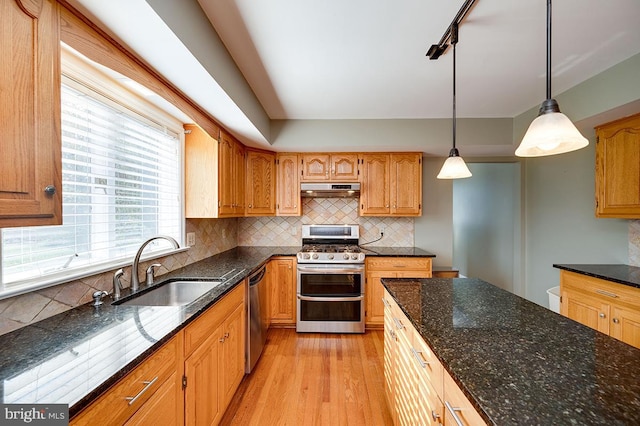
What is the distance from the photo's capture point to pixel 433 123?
2977 millimetres

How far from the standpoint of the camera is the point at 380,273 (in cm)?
309

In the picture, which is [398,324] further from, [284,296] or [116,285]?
[284,296]

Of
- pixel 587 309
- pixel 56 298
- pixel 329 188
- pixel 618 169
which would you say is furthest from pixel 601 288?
pixel 56 298

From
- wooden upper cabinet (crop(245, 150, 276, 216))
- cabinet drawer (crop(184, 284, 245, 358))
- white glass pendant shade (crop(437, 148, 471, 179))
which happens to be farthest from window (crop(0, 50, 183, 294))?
white glass pendant shade (crop(437, 148, 471, 179))

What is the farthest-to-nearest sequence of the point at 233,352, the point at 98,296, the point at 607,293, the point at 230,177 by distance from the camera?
1. the point at 230,177
2. the point at 607,293
3. the point at 233,352
4. the point at 98,296

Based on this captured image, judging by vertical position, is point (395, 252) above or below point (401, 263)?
Result: above

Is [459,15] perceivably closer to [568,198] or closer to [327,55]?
[327,55]

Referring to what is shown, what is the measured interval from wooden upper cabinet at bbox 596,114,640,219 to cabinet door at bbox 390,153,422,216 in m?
1.58

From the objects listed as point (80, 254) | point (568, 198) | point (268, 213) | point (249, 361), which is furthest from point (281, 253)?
point (568, 198)

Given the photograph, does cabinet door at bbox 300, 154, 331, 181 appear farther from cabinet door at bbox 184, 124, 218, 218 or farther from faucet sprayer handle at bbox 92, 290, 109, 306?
faucet sprayer handle at bbox 92, 290, 109, 306

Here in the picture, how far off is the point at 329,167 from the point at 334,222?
2.55 feet

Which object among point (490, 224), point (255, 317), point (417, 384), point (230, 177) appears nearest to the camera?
point (417, 384)

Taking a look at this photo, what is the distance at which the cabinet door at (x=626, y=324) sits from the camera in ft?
6.01

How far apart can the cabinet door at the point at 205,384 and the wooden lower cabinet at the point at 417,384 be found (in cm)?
107
